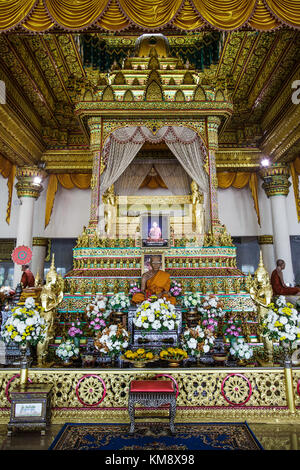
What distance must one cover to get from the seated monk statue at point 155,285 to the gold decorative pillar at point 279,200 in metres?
5.35

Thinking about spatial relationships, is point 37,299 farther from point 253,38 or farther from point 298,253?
point 298,253

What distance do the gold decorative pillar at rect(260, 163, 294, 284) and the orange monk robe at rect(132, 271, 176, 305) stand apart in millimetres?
5452

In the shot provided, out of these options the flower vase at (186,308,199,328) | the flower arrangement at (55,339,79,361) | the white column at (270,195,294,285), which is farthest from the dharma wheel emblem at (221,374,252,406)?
the white column at (270,195,294,285)

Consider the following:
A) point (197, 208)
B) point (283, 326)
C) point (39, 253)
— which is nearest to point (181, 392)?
point (283, 326)

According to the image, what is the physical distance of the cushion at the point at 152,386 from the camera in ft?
10.2

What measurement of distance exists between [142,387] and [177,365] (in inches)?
34.7

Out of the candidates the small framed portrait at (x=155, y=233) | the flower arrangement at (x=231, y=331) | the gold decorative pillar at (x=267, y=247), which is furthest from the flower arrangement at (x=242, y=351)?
the gold decorative pillar at (x=267, y=247)

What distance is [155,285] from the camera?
5.53 m

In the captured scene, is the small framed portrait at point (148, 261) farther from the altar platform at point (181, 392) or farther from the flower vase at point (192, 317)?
the altar platform at point (181, 392)

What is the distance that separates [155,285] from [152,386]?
7.97ft

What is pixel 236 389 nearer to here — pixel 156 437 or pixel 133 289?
pixel 156 437

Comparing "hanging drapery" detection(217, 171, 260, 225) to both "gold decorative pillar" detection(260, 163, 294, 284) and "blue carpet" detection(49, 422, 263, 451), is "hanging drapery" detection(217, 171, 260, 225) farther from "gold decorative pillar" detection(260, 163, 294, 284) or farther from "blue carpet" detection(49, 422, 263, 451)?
"blue carpet" detection(49, 422, 263, 451)

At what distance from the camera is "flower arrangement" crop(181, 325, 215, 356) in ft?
13.7

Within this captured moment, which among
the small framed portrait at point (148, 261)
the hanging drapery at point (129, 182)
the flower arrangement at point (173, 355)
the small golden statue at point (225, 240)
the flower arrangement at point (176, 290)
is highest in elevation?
the hanging drapery at point (129, 182)
